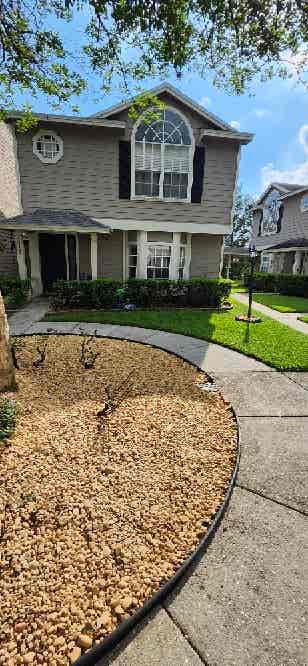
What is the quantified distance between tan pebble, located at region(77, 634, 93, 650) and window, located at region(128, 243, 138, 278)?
1165cm

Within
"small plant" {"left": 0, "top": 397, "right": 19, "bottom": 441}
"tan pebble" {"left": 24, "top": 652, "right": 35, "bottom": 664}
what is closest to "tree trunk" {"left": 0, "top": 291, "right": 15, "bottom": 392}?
"small plant" {"left": 0, "top": 397, "right": 19, "bottom": 441}

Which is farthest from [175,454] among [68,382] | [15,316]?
[15,316]

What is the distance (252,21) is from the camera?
6586 mm

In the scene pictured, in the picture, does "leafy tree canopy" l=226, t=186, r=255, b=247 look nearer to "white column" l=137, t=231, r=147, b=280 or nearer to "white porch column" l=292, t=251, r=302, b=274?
"white porch column" l=292, t=251, r=302, b=274

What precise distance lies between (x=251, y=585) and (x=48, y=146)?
1278 centimetres

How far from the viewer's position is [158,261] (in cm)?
1234

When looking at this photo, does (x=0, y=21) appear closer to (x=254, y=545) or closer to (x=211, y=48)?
(x=211, y=48)

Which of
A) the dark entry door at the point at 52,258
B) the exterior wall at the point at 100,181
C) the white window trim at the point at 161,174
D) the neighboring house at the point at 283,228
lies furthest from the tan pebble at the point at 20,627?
the neighboring house at the point at 283,228

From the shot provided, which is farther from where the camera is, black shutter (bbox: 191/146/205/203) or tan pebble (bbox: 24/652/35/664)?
black shutter (bbox: 191/146/205/203)

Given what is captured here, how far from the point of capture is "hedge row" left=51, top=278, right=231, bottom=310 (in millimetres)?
9656

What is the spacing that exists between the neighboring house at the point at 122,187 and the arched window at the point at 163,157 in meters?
0.03

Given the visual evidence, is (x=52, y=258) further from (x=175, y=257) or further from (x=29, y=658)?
(x=29, y=658)

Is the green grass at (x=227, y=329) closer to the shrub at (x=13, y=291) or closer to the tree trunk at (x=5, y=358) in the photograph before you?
the shrub at (x=13, y=291)

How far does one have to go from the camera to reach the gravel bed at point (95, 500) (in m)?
1.57
